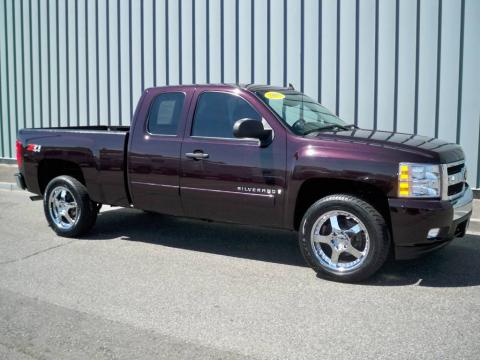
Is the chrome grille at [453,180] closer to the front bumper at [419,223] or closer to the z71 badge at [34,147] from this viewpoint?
the front bumper at [419,223]

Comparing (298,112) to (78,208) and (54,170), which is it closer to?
(78,208)

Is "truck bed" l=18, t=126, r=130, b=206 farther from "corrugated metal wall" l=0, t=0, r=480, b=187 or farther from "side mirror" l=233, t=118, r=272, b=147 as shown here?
"corrugated metal wall" l=0, t=0, r=480, b=187

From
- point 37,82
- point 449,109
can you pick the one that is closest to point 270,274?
point 449,109

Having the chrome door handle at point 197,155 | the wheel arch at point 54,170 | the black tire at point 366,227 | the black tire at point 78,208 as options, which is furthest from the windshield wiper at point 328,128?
the wheel arch at point 54,170

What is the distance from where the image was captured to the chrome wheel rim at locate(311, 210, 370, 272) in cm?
509

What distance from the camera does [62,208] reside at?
710 centimetres

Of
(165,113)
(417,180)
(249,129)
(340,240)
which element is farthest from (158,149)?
(417,180)

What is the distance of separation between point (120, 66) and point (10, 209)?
4.60m

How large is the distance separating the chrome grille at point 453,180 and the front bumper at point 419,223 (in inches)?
4.0

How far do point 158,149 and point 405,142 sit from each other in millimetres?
2607

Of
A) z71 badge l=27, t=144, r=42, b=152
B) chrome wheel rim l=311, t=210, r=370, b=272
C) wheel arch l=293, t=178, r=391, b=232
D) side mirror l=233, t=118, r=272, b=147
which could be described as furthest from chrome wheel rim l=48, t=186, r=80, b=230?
chrome wheel rim l=311, t=210, r=370, b=272

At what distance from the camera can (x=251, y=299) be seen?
4.69 m

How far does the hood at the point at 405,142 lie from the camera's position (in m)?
4.96

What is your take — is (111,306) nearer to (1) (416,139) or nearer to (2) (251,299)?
(2) (251,299)
